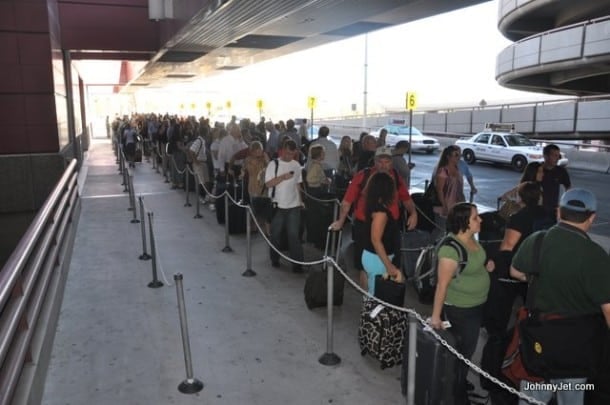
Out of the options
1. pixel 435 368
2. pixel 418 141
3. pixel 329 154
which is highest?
pixel 329 154

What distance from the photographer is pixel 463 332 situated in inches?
157

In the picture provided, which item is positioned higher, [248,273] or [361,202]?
[361,202]

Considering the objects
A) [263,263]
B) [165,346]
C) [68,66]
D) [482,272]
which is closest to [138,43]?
[68,66]

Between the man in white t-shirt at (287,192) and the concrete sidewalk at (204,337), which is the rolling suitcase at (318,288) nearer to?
the concrete sidewalk at (204,337)

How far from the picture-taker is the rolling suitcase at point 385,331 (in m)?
4.58

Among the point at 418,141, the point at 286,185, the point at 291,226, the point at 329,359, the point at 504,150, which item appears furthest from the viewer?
the point at 418,141

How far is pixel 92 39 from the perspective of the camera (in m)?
16.9

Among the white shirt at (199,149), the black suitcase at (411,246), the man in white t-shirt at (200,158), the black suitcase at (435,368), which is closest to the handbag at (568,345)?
the black suitcase at (435,368)

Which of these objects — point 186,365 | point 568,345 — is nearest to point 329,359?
point 186,365

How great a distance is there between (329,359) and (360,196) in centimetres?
176

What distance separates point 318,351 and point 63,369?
238cm

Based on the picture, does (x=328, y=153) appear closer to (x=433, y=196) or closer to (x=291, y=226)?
(x=433, y=196)

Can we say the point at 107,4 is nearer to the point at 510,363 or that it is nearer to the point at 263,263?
the point at 263,263

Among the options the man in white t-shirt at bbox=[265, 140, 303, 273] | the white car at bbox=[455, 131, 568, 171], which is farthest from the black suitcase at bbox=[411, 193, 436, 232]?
the white car at bbox=[455, 131, 568, 171]
